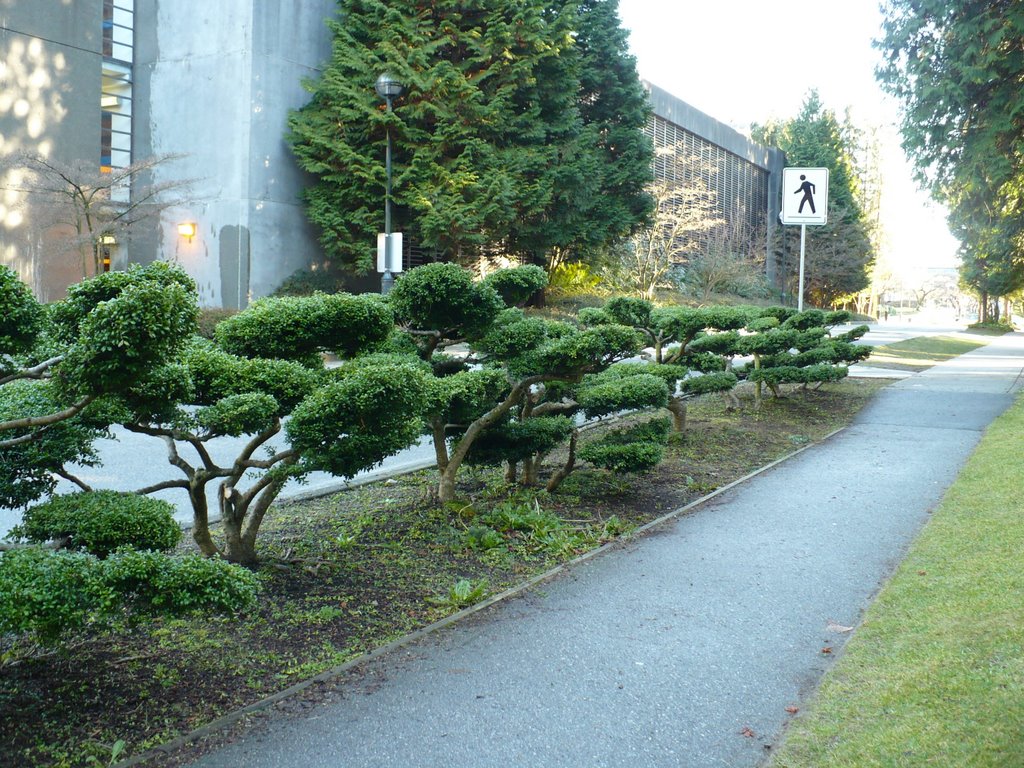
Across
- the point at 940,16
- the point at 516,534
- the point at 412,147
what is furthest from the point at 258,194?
the point at 516,534

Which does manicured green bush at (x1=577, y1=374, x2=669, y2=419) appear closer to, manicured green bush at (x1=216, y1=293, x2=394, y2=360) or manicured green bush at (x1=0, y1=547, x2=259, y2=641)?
manicured green bush at (x1=216, y1=293, x2=394, y2=360)

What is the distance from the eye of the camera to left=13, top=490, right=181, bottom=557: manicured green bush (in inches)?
161

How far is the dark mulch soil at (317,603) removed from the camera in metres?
4.09

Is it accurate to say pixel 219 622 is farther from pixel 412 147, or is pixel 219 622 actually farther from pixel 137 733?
pixel 412 147

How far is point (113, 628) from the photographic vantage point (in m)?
4.96

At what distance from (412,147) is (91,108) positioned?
29.2 ft

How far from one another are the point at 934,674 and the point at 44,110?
26.9 m

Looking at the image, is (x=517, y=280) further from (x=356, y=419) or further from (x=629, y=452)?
(x=356, y=419)

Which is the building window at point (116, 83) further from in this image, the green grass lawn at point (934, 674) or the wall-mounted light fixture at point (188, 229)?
the green grass lawn at point (934, 674)

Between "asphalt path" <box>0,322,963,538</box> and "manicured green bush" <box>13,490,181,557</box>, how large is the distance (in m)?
3.33

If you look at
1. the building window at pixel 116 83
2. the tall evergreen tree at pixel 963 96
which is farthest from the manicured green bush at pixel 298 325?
the building window at pixel 116 83

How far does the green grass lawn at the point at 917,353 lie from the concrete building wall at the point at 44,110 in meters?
21.3

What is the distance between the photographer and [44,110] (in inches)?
1009

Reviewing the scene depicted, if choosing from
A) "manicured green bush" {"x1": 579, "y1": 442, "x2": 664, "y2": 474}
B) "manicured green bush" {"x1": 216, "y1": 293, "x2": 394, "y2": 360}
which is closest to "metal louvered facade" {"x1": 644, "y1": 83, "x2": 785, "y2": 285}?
"manicured green bush" {"x1": 579, "y1": 442, "x2": 664, "y2": 474}
